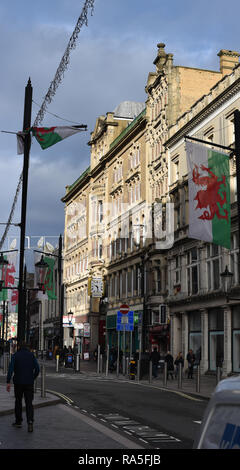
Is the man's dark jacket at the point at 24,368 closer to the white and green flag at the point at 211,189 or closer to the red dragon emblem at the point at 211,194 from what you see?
the white and green flag at the point at 211,189

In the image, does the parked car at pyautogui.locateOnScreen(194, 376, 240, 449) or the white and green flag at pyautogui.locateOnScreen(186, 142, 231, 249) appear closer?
the parked car at pyautogui.locateOnScreen(194, 376, 240, 449)

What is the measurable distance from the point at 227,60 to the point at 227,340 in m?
A: 22.2

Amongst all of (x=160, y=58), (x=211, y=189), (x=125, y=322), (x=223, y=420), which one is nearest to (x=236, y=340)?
(x=125, y=322)

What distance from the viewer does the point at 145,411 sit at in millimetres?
16422

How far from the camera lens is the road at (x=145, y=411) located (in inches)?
458

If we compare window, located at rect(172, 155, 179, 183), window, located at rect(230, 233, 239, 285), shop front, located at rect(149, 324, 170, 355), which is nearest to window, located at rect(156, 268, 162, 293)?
shop front, located at rect(149, 324, 170, 355)

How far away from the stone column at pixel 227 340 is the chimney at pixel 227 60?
64.8ft

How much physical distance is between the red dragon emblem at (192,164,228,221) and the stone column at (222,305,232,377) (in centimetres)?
1590

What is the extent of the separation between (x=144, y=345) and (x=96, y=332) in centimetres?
1711

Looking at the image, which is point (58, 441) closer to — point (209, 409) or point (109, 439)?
point (109, 439)

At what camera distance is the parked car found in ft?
9.35

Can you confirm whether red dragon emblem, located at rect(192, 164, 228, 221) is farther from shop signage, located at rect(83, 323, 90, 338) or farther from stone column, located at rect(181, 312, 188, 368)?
shop signage, located at rect(83, 323, 90, 338)

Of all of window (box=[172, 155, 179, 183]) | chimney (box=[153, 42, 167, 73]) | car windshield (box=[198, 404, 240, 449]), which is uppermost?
chimney (box=[153, 42, 167, 73])

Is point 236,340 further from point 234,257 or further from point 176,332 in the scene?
point 176,332
